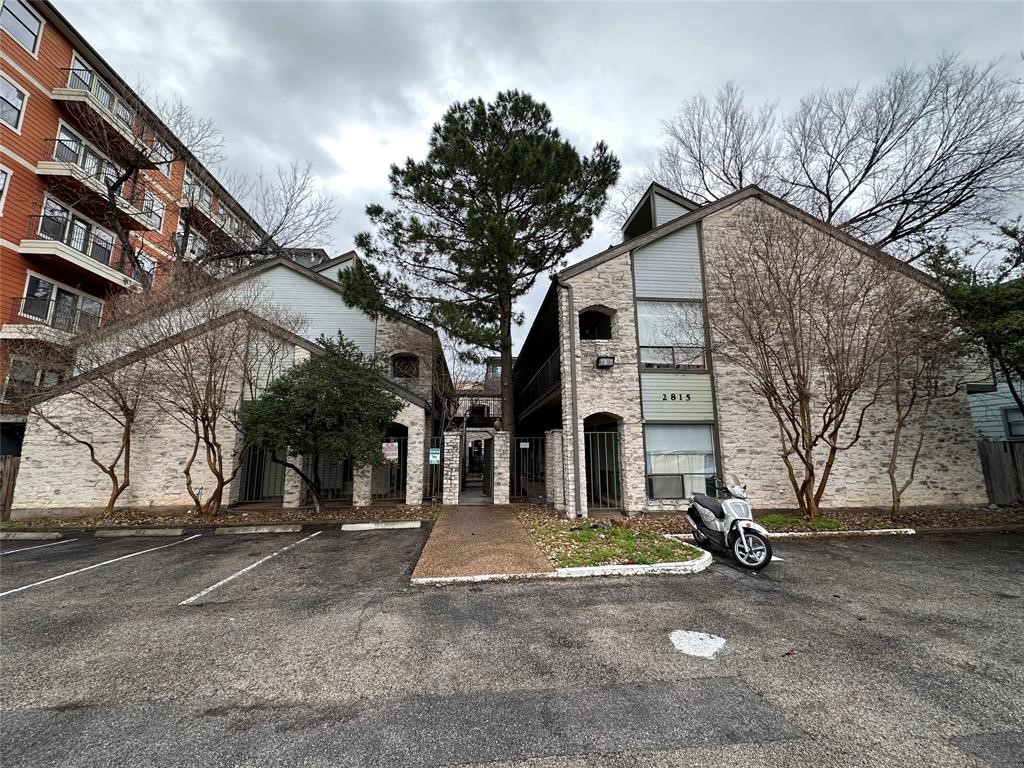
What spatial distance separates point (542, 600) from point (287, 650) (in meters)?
2.80

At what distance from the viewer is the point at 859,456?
11.5 metres

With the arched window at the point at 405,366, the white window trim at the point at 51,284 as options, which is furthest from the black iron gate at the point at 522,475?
the white window trim at the point at 51,284

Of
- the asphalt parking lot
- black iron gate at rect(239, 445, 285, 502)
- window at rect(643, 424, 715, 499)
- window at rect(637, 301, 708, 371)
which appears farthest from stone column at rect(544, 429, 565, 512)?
black iron gate at rect(239, 445, 285, 502)

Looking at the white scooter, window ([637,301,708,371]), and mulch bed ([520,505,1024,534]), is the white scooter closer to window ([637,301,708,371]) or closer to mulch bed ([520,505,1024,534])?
mulch bed ([520,505,1024,534])

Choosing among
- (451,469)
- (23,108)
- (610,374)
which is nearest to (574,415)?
(610,374)

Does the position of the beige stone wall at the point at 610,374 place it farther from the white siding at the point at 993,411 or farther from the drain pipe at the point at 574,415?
the white siding at the point at 993,411

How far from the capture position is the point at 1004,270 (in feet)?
34.8

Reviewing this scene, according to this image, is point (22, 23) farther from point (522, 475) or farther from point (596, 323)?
point (522, 475)

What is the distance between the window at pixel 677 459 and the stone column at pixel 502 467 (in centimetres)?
423

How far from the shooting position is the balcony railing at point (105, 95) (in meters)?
16.6

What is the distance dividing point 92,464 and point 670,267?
1759cm

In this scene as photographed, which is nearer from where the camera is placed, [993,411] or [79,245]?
[993,411]

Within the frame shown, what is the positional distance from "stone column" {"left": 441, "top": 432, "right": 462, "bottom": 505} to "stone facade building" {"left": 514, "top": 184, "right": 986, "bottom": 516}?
295 centimetres

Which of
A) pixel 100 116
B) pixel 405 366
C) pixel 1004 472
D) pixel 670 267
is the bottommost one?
pixel 1004 472
